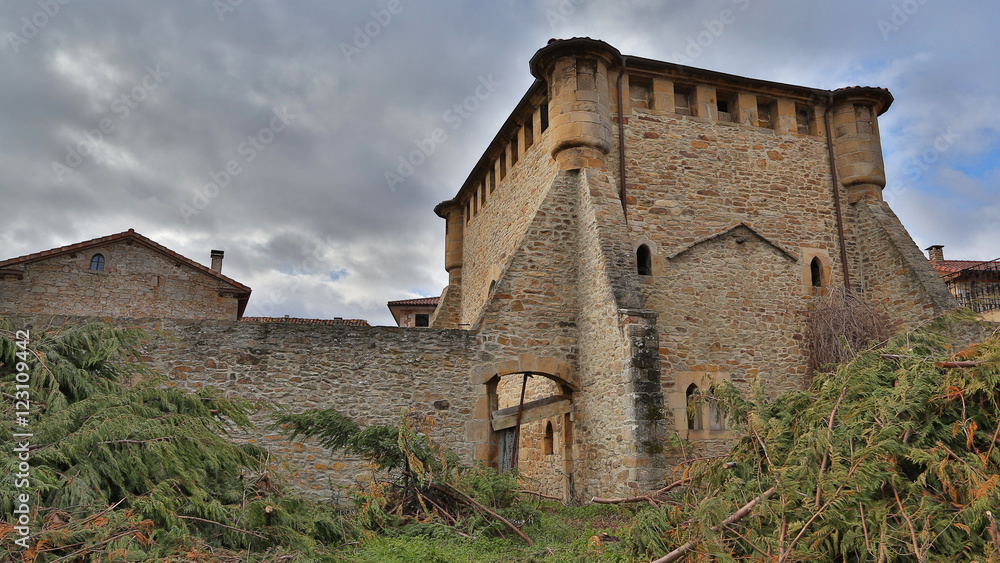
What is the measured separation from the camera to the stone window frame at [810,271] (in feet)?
41.8

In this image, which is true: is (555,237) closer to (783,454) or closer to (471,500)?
(471,500)

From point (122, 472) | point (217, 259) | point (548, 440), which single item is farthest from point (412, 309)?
point (122, 472)

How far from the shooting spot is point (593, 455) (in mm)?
10305

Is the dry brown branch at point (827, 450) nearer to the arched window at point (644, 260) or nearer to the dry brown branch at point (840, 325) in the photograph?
the arched window at point (644, 260)

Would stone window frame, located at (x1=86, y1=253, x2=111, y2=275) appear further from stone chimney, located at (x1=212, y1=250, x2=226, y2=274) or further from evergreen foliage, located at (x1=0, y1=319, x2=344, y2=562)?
evergreen foliage, located at (x1=0, y1=319, x2=344, y2=562)

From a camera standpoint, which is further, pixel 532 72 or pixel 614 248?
pixel 532 72

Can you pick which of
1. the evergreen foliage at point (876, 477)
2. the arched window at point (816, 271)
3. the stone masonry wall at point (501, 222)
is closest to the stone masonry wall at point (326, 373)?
the stone masonry wall at point (501, 222)

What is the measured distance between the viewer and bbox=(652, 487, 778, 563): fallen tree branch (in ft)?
13.3

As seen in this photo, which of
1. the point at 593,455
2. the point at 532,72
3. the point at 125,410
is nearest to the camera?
the point at 125,410

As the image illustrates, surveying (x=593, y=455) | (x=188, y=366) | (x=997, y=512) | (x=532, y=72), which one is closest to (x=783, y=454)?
(x=997, y=512)

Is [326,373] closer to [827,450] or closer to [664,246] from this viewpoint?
[664,246]

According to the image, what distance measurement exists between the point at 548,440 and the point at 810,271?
620cm

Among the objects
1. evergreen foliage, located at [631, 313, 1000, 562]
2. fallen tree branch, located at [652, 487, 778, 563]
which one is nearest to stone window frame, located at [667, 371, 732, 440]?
evergreen foliage, located at [631, 313, 1000, 562]

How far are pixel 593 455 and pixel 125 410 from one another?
24.1 feet
